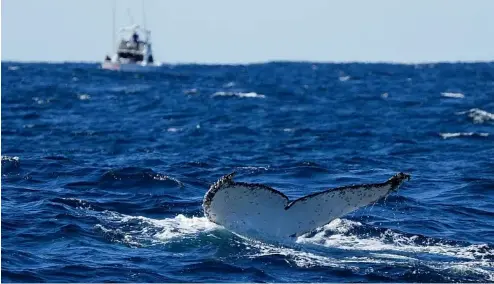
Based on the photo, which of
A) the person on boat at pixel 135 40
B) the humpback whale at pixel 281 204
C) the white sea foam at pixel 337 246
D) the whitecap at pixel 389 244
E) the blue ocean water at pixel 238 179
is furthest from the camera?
the person on boat at pixel 135 40

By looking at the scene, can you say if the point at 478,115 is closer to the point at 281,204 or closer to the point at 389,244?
the point at 389,244

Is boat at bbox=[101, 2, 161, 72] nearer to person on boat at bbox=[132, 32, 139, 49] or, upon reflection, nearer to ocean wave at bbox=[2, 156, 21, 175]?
person on boat at bbox=[132, 32, 139, 49]

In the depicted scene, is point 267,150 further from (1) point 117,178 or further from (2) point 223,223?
(2) point 223,223

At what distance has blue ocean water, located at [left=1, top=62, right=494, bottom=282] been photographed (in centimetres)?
1251

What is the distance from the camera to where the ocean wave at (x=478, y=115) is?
4206 centimetres

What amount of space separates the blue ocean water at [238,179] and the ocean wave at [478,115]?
0.52 feet

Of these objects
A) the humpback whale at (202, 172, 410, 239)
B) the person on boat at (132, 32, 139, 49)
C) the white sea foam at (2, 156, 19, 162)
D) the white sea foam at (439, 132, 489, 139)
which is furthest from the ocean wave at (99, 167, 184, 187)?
the person on boat at (132, 32, 139, 49)

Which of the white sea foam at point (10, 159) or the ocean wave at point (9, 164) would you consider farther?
the white sea foam at point (10, 159)

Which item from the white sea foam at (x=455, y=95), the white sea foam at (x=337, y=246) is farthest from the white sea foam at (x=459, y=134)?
the white sea foam at (x=455, y=95)

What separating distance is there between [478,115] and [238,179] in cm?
2536

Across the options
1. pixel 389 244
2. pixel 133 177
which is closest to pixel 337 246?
pixel 389 244

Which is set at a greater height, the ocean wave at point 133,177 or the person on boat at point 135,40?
the person on boat at point 135,40

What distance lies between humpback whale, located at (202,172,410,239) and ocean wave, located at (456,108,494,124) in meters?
30.0

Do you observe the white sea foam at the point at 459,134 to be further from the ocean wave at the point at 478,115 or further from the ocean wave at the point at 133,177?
the ocean wave at the point at 133,177
